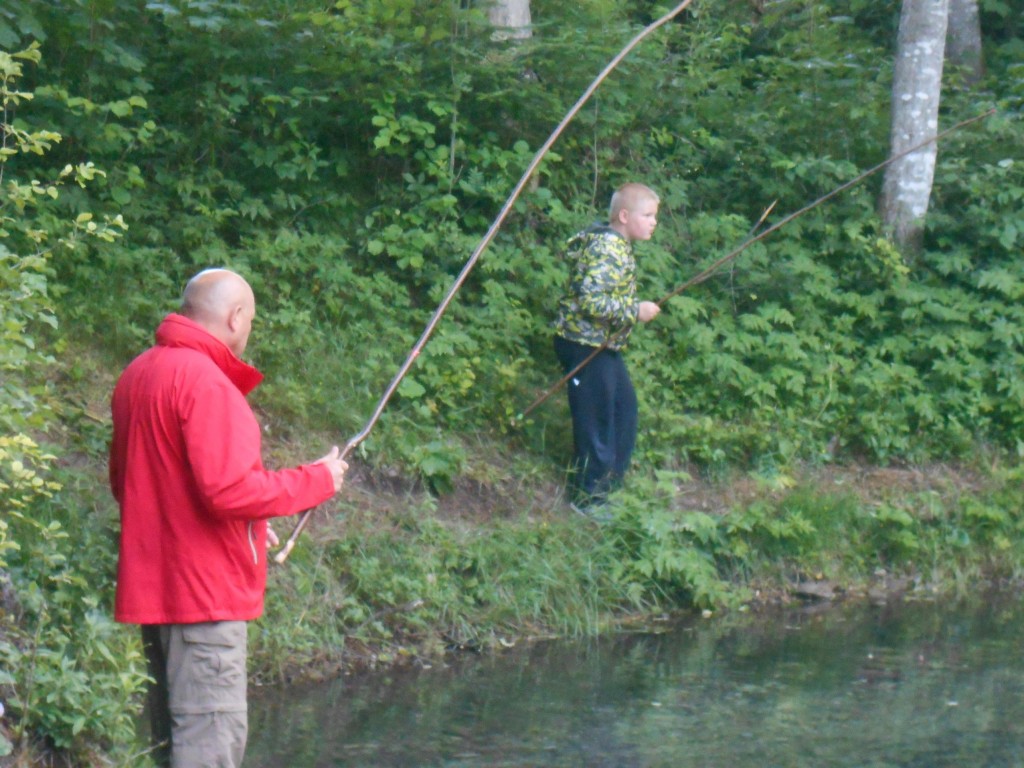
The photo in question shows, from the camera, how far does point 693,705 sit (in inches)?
241

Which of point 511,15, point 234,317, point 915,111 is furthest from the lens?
point 915,111

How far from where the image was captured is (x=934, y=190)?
10719 millimetres

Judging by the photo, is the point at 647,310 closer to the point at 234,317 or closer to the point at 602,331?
the point at 602,331

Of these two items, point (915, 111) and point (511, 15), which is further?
point (915, 111)

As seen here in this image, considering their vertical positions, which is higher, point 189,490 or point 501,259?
point 501,259

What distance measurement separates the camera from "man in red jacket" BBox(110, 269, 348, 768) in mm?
3926

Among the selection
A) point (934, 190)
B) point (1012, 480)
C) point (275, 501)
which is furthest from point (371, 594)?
point (934, 190)

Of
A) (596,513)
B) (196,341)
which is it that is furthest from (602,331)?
(196,341)

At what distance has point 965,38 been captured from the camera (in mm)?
12680

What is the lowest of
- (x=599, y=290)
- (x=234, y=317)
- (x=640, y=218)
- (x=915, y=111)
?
(x=599, y=290)

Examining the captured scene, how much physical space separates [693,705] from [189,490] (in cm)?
304

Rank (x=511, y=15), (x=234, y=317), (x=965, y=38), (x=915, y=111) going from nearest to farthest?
(x=234, y=317)
(x=511, y=15)
(x=915, y=111)
(x=965, y=38)

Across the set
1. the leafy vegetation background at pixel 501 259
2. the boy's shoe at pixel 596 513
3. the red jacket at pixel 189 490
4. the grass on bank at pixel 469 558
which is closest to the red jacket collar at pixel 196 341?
the red jacket at pixel 189 490

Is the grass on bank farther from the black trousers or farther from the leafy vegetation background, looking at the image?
the black trousers
